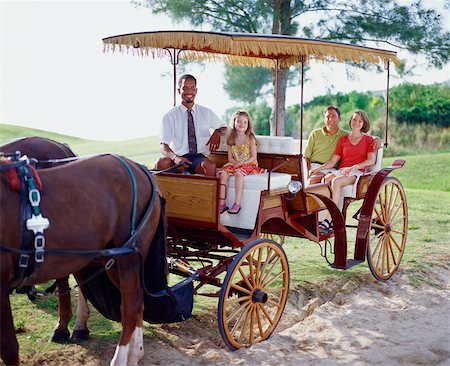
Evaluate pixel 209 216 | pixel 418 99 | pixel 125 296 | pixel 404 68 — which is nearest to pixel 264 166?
pixel 209 216

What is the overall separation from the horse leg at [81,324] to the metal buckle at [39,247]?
150 cm

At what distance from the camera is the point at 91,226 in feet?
14.5

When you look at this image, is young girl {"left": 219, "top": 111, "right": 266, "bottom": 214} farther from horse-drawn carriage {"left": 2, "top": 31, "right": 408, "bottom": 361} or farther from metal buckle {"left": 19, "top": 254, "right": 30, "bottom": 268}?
metal buckle {"left": 19, "top": 254, "right": 30, "bottom": 268}

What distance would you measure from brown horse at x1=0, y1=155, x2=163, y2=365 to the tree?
934cm

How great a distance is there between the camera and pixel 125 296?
4.79 meters

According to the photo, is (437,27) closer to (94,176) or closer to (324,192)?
(324,192)

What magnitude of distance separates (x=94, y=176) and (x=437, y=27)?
11.2m

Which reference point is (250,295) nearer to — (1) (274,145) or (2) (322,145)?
(1) (274,145)

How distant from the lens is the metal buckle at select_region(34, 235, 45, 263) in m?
4.07

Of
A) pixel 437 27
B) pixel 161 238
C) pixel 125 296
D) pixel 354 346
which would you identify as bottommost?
pixel 354 346

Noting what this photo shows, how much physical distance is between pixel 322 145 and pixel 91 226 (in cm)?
409

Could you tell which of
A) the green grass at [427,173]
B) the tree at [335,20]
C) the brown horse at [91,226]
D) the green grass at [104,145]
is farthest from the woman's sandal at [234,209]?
the green grass at [104,145]

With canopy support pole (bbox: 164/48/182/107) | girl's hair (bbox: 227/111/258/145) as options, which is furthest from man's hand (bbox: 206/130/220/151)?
canopy support pole (bbox: 164/48/182/107)

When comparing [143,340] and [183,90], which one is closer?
[143,340]
